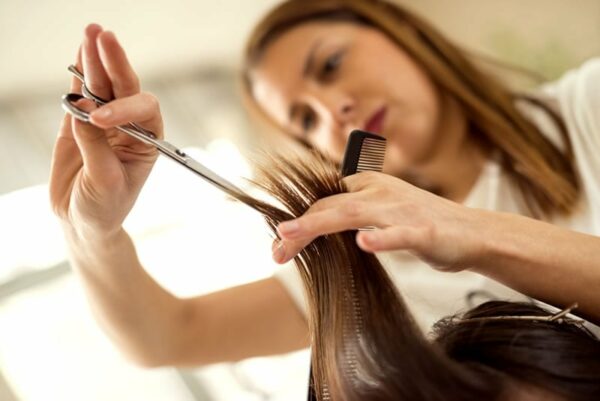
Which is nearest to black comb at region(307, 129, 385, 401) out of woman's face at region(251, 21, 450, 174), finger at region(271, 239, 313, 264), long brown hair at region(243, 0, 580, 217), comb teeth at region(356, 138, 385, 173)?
comb teeth at region(356, 138, 385, 173)

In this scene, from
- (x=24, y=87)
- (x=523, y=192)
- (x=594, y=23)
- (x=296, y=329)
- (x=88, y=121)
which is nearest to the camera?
(x=88, y=121)

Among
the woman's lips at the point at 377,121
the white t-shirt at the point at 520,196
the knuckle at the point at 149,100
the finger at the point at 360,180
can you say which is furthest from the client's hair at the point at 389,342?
the woman's lips at the point at 377,121

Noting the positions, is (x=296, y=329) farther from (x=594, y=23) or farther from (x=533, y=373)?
(x=594, y=23)

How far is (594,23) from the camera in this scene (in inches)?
64.8

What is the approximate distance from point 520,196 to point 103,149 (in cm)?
85

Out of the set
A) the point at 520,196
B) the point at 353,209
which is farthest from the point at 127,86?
the point at 520,196

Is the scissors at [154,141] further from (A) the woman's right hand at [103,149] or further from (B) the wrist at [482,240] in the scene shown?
(B) the wrist at [482,240]

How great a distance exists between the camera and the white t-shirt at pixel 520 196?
38.8 inches

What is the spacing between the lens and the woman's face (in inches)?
45.0

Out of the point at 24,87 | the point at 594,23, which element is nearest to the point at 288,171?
the point at 24,87

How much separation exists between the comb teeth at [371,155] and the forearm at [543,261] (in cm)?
12

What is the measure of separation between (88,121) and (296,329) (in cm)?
61

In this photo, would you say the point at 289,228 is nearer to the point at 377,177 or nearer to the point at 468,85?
the point at 377,177

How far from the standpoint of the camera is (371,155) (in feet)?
1.98
